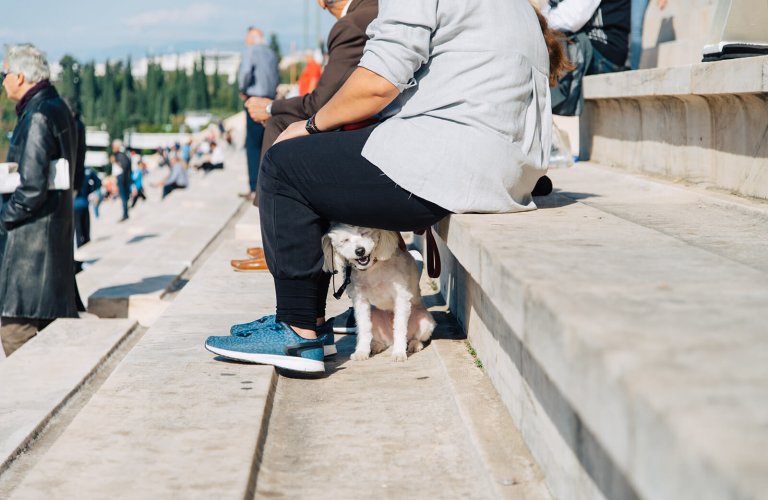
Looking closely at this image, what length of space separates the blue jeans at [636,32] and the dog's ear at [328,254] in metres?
4.64

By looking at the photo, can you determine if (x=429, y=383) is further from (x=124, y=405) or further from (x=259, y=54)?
(x=259, y=54)

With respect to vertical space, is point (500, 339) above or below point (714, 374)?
below

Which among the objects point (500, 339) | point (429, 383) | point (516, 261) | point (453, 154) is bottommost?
point (429, 383)

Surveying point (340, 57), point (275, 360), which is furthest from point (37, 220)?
point (275, 360)

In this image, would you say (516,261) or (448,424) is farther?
(448,424)

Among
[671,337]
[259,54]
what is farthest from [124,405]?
[259,54]

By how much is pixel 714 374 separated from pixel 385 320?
2.88m

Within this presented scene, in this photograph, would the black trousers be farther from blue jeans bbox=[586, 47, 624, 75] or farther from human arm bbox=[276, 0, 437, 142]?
human arm bbox=[276, 0, 437, 142]

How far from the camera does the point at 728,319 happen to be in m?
2.03

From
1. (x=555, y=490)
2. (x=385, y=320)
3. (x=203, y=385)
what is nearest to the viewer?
(x=555, y=490)

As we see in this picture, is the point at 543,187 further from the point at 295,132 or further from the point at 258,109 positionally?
the point at 258,109

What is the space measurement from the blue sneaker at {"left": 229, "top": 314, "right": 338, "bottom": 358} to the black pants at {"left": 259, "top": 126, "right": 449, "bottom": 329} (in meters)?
0.16

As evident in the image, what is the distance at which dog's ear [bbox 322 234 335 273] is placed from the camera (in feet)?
13.1

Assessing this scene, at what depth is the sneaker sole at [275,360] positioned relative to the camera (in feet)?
12.7
